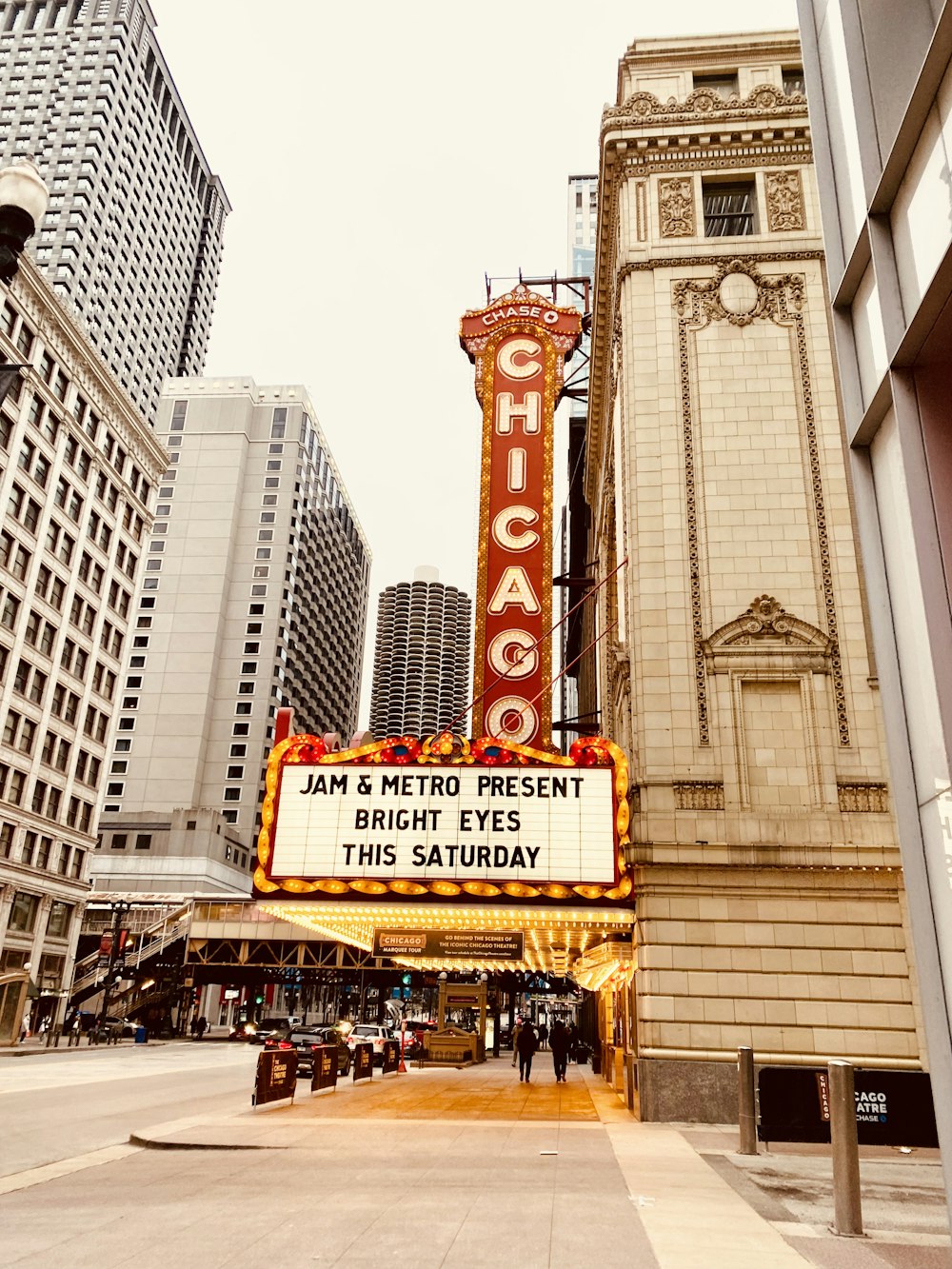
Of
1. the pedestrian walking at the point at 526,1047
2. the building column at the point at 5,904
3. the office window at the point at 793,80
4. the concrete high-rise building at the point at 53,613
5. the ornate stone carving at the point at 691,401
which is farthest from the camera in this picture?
the concrete high-rise building at the point at 53,613

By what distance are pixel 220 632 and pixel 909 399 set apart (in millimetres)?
120879

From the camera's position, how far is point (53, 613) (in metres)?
61.8

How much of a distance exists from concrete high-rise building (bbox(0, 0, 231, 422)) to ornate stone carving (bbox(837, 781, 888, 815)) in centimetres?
12340

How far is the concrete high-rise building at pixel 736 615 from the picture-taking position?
18266 millimetres

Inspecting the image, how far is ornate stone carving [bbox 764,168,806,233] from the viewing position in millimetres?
Answer: 24703

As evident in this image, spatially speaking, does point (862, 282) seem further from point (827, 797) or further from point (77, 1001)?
point (77, 1001)

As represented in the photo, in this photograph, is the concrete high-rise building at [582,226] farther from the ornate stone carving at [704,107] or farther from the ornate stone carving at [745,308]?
the ornate stone carving at [745,308]

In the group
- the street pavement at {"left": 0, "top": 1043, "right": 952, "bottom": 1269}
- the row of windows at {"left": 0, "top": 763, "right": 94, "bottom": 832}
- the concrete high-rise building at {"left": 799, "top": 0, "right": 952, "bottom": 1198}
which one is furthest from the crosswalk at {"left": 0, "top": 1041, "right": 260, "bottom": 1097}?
the concrete high-rise building at {"left": 799, "top": 0, "right": 952, "bottom": 1198}

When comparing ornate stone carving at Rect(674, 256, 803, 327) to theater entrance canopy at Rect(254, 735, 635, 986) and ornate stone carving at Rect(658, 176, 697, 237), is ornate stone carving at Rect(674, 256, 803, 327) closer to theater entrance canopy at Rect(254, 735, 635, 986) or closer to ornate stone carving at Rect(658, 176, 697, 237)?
ornate stone carving at Rect(658, 176, 697, 237)

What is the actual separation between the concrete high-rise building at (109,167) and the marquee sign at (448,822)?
118 meters

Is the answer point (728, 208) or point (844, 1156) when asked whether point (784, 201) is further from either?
point (844, 1156)

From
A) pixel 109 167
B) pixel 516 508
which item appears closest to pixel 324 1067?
pixel 516 508

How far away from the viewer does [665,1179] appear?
11469mm

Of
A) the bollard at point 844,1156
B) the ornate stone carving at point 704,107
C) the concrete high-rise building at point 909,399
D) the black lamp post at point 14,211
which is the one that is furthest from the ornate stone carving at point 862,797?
the ornate stone carving at point 704,107
